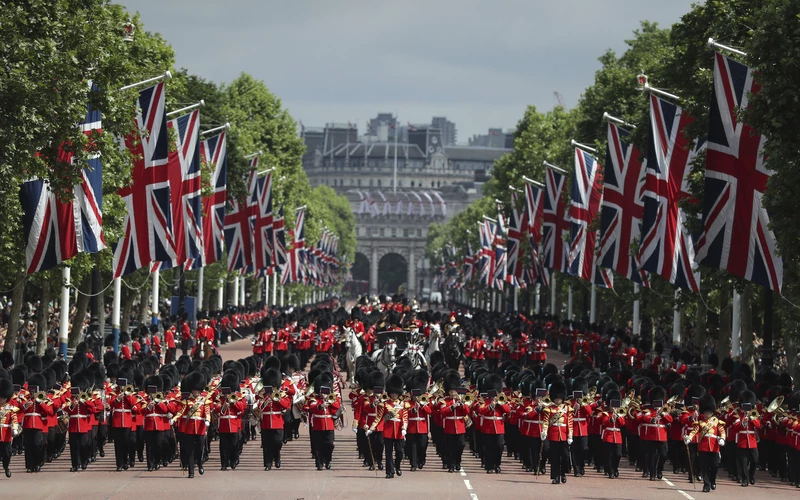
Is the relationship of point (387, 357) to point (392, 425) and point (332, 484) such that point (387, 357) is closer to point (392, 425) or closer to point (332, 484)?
point (392, 425)

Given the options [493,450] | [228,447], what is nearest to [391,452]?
[493,450]

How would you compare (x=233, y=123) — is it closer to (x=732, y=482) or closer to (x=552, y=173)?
(x=552, y=173)

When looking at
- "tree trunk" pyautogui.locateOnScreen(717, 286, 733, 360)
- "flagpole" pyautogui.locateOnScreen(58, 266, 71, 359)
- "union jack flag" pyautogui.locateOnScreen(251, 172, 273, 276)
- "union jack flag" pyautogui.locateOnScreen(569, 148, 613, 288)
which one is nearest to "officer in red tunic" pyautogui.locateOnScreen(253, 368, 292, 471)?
"flagpole" pyautogui.locateOnScreen(58, 266, 71, 359)

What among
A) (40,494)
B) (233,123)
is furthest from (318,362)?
(233,123)

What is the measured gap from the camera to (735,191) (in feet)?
88.0

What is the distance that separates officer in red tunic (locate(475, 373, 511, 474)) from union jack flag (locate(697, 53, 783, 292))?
4.50 meters

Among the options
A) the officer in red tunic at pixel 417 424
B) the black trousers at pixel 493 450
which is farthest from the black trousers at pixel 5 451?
the black trousers at pixel 493 450

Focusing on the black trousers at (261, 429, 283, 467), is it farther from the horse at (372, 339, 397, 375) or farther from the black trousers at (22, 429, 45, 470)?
the horse at (372, 339, 397, 375)

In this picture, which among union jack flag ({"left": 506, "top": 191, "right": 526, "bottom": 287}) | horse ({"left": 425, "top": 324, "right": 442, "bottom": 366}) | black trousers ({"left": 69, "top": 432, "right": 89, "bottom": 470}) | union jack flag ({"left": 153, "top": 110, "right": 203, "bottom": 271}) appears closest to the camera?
black trousers ({"left": 69, "top": 432, "right": 89, "bottom": 470})

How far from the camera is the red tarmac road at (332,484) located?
71.8ft

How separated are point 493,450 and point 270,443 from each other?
363cm

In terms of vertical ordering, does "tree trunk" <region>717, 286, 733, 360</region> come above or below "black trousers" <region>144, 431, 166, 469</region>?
above

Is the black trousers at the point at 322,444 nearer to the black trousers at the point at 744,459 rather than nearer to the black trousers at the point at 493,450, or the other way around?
the black trousers at the point at 493,450

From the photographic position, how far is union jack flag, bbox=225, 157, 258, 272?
5803cm
